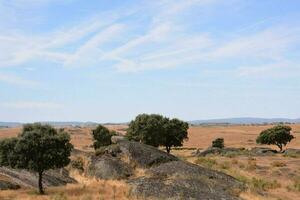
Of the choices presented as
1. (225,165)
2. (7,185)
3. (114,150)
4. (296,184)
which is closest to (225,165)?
(225,165)

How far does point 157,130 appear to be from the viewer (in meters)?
72.9

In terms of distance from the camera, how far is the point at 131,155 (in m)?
39.2

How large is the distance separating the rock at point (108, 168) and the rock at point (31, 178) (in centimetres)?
239

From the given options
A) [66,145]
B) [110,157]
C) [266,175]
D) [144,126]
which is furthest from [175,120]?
[66,145]

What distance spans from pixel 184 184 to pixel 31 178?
14.1m

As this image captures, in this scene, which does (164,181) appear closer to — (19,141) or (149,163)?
(149,163)

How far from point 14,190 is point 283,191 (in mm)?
20348

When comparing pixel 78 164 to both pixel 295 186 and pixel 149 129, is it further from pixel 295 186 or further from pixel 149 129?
pixel 149 129

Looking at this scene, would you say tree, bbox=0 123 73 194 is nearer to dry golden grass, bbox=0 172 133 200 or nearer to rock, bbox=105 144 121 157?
dry golden grass, bbox=0 172 133 200

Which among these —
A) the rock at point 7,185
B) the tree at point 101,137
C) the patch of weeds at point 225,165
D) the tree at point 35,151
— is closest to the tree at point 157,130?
the tree at point 101,137

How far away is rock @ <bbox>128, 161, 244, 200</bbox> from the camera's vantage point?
Result: 27016 millimetres

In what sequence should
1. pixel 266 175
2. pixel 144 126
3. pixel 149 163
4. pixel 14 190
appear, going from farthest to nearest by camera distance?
pixel 144 126, pixel 266 175, pixel 149 163, pixel 14 190

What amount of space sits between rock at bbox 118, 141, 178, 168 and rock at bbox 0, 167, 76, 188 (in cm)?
523

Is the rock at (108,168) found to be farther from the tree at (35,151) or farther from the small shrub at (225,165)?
the small shrub at (225,165)
